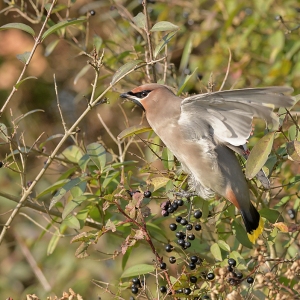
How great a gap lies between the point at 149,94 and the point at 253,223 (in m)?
0.81

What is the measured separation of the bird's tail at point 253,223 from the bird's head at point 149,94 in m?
0.66

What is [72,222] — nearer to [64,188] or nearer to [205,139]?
[64,188]

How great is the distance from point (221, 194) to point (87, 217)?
646 millimetres

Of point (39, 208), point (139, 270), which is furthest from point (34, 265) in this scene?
point (139, 270)

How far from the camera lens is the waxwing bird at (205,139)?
284 centimetres

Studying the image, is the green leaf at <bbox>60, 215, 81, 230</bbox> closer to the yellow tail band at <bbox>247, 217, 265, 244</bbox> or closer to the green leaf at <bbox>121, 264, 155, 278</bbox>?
the green leaf at <bbox>121, 264, 155, 278</bbox>

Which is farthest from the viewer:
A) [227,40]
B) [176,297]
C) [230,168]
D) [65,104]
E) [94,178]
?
[65,104]

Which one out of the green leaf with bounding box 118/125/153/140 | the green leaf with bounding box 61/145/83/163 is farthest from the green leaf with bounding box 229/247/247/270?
the green leaf with bounding box 61/145/83/163

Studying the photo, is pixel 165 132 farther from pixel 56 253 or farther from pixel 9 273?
pixel 9 273

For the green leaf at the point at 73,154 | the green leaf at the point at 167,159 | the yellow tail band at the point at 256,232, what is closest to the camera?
the yellow tail band at the point at 256,232

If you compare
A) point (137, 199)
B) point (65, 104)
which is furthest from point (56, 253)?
point (137, 199)

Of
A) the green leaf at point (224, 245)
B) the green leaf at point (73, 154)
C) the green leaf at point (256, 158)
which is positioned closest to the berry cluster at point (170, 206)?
the green leaf at point (224, 245)

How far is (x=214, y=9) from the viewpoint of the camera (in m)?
5.13

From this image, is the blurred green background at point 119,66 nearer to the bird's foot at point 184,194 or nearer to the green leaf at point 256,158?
the bird's foot at point 184,194
